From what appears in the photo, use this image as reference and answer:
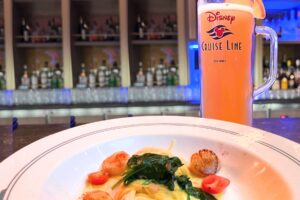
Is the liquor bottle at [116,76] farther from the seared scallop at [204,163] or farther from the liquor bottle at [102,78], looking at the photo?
the seared scallop at [204,163]

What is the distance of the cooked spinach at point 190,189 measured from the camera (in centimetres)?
47

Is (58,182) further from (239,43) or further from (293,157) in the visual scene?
(239,43)

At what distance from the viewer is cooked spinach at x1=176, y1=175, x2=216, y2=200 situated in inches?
18.6

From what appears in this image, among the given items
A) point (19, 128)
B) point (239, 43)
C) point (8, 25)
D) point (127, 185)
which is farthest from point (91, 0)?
point (127, 185)

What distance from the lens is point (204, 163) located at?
0.52 metres

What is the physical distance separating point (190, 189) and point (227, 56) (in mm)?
285

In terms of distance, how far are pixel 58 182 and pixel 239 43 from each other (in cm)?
42

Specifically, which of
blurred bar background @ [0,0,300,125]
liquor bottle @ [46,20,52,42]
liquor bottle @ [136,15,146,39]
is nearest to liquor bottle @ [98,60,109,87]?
blurred bar background @ [0,0,300,125]

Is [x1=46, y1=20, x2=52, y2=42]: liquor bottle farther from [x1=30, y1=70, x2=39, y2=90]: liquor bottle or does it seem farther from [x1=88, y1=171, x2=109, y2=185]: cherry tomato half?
[x1=88, y1=171, x2=109, y2=185]: cherry tomato half

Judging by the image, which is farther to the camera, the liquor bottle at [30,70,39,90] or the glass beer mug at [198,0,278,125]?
the liquor bottle at [30,70,39,90]

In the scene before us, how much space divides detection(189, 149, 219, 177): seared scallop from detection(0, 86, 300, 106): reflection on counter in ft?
7.50

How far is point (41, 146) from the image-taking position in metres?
0.49

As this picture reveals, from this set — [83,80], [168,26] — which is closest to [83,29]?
[83,80]

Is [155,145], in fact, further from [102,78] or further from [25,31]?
[25,31]
